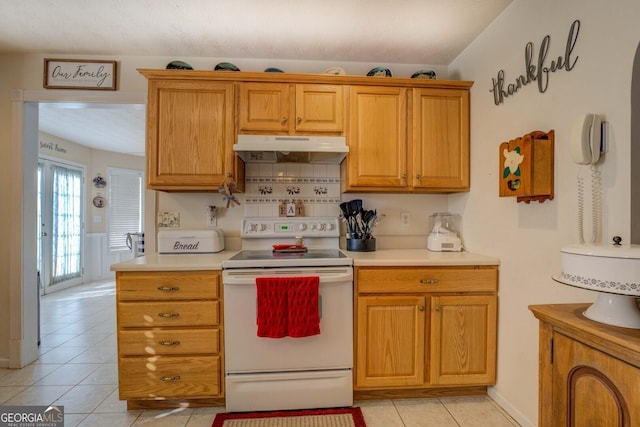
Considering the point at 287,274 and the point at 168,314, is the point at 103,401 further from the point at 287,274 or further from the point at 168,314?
the point at 287,274

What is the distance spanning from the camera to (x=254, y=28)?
75.5 inches

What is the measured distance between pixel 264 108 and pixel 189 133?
1.74ft

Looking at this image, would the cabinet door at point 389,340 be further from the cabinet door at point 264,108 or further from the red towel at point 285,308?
the cabinet door at point 264,108

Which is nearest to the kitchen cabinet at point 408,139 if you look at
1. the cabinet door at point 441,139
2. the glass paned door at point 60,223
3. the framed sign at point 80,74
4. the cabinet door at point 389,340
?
the cabinet door at point 441,139

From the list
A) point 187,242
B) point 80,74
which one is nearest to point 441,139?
point 187,242

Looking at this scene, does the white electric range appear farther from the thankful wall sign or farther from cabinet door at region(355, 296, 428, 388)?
the thankful wall sign

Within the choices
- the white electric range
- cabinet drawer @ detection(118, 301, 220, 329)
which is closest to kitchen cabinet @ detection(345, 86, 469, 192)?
the white electric range

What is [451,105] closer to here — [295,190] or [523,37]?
[523,37]

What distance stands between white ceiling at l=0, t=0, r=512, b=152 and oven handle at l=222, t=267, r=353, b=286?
153cm

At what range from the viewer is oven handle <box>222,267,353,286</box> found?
5.53ft

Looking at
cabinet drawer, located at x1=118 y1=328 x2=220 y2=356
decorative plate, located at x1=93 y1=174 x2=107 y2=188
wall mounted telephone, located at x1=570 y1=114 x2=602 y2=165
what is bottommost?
cabinet drawer, located at x1=118 y1=328 x2=220 y2=356

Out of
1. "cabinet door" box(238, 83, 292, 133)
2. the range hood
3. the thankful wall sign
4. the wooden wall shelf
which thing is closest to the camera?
the thankful wall sign

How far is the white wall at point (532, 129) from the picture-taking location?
1.14m

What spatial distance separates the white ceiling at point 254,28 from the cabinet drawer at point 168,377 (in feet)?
6.65
